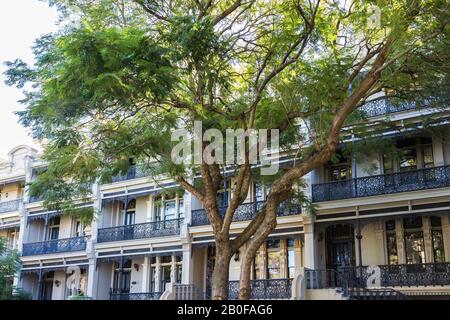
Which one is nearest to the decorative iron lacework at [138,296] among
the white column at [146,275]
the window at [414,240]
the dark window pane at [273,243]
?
the white column at [146,275]

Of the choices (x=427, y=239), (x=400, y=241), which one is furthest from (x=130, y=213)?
(x=427, y=239)

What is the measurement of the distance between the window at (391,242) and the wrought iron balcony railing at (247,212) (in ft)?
12.4

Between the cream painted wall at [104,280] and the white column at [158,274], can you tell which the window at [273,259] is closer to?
the white column at [158,274]

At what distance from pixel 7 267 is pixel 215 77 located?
2009 cm

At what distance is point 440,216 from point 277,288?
7.07 meters

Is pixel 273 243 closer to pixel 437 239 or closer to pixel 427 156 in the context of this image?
pixel 437 239

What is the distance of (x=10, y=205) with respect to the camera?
36.0m

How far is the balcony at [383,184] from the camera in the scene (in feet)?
69.3

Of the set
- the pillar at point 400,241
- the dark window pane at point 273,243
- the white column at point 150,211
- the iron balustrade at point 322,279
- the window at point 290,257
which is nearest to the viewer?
the iron balustrade at point 322,279

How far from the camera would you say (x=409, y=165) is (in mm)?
23031

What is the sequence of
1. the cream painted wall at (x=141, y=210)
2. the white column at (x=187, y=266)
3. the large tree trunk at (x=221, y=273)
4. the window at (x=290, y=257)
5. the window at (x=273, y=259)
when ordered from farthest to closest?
1. the cream painted wall at (x=141, y=210)
2. the white column at (x=187, y=266)
3. the window at (x=273, y=259)
4. the window at (x=290, y=257)
5. the large tree trunk at (x=221, y=273)

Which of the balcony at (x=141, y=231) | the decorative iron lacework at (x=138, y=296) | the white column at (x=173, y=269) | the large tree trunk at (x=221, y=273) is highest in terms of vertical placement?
the balcony at (x=141, y=231)

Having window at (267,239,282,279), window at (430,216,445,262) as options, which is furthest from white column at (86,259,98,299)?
window at (430,216,445,262)

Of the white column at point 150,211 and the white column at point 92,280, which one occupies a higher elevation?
the white column at point 150,211
